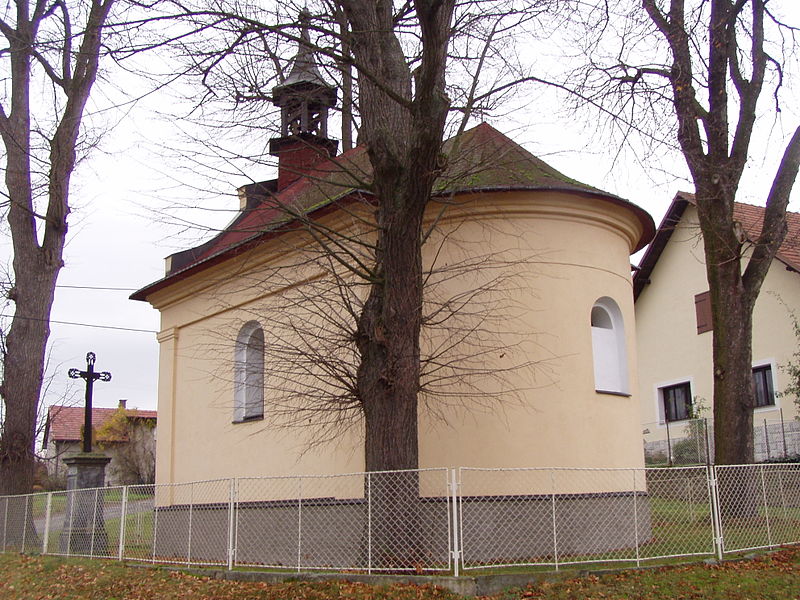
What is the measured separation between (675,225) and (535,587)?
820 inches

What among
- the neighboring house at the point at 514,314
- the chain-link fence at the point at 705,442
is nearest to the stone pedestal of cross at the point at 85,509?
the neighboring house at the point at 514,314

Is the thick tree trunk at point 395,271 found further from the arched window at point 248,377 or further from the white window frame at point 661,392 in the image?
the white window frame at point 661,392

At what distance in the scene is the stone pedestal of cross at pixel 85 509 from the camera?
43.8 feet

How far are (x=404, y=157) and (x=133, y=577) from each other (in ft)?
21.1

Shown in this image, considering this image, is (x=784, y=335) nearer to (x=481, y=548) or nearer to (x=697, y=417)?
(x=697, y=417)

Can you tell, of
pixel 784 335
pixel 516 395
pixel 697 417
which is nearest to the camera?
pixel 516 395

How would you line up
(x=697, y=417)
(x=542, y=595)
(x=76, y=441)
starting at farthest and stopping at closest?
1. (x=76, y=441)
2. (x=697, y=417)
3. (x=542, y=595)

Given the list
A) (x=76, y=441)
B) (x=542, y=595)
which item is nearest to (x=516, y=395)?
(x=542, y=595)

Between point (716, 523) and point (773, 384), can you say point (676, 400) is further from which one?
point (716, 523)

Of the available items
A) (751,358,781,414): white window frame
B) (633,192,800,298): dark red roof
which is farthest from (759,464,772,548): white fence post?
(751,358,781,414): white window frame

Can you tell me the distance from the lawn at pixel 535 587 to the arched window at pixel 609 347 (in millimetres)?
3408

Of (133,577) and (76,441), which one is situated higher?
(76,441)

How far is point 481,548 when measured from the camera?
1055cm

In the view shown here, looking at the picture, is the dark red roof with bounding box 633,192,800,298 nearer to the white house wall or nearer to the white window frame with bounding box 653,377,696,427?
the white house wall
